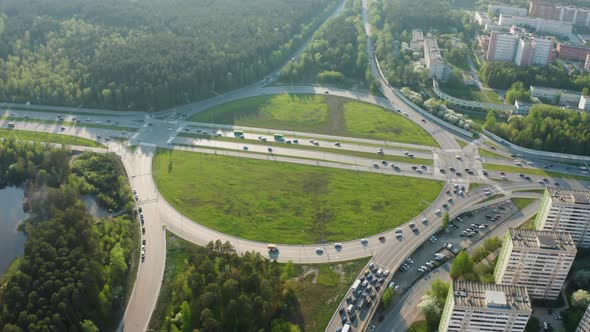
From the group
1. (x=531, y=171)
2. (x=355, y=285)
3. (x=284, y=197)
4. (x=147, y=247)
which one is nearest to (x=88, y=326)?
(x=147, y=247)

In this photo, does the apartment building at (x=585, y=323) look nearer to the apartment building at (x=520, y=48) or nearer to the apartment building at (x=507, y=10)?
the apartment building at (x=520, y=48)

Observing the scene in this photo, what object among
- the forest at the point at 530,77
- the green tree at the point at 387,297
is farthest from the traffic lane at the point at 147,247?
the forest at the point at 530,77

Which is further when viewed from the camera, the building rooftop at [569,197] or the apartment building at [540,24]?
the apartment building at [540,24]

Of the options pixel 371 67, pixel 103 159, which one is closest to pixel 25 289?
pixel 103 159

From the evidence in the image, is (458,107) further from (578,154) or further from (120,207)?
(120,207)

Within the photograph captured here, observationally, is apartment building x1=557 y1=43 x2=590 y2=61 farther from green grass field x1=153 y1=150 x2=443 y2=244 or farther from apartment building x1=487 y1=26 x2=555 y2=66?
green grass field x1=153 y1=150 x2=443 y2=244

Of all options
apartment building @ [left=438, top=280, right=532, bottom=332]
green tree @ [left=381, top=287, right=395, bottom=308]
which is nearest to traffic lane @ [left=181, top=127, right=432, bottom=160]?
green tree @ [left=381, top=287, right=395, bottom=308]

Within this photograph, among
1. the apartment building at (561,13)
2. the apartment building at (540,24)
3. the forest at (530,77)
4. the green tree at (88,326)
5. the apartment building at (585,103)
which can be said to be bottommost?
the green tree at (88,326)
